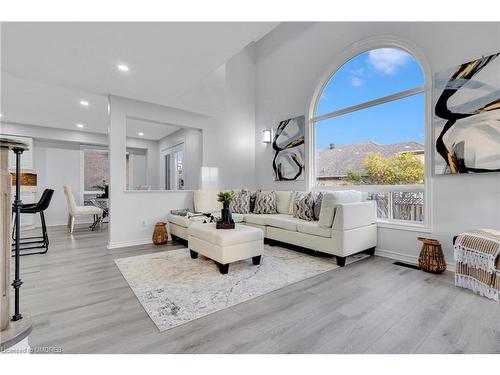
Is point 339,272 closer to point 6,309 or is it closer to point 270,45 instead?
point 6,309

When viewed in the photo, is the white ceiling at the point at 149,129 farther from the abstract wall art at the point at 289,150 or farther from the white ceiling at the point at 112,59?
the abstract wall art at the point at 289,150

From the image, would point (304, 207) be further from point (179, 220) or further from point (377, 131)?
point (179, 220)

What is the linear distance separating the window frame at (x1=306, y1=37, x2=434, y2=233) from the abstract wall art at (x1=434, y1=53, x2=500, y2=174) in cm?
12

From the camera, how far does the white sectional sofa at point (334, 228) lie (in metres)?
2.94

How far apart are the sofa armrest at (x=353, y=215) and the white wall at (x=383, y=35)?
352 millimetres

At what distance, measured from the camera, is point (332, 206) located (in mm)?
3035

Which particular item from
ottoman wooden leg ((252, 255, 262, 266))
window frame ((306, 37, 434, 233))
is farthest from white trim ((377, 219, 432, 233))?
ottoman wooden leg ((252, 255, 262, 266))

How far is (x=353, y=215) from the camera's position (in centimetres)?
304

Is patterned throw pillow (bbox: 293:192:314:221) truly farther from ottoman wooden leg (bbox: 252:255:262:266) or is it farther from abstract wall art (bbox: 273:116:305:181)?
ottoman wooden leg (bbox: 252:255:262:266)

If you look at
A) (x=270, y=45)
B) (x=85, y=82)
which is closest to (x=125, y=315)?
(x=85, y=82)

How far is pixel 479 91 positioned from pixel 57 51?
453 cm

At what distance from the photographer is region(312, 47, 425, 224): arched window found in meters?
3.27

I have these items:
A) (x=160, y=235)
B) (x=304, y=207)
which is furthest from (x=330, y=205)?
(x=160, y=235)

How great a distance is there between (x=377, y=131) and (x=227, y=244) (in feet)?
9.47
